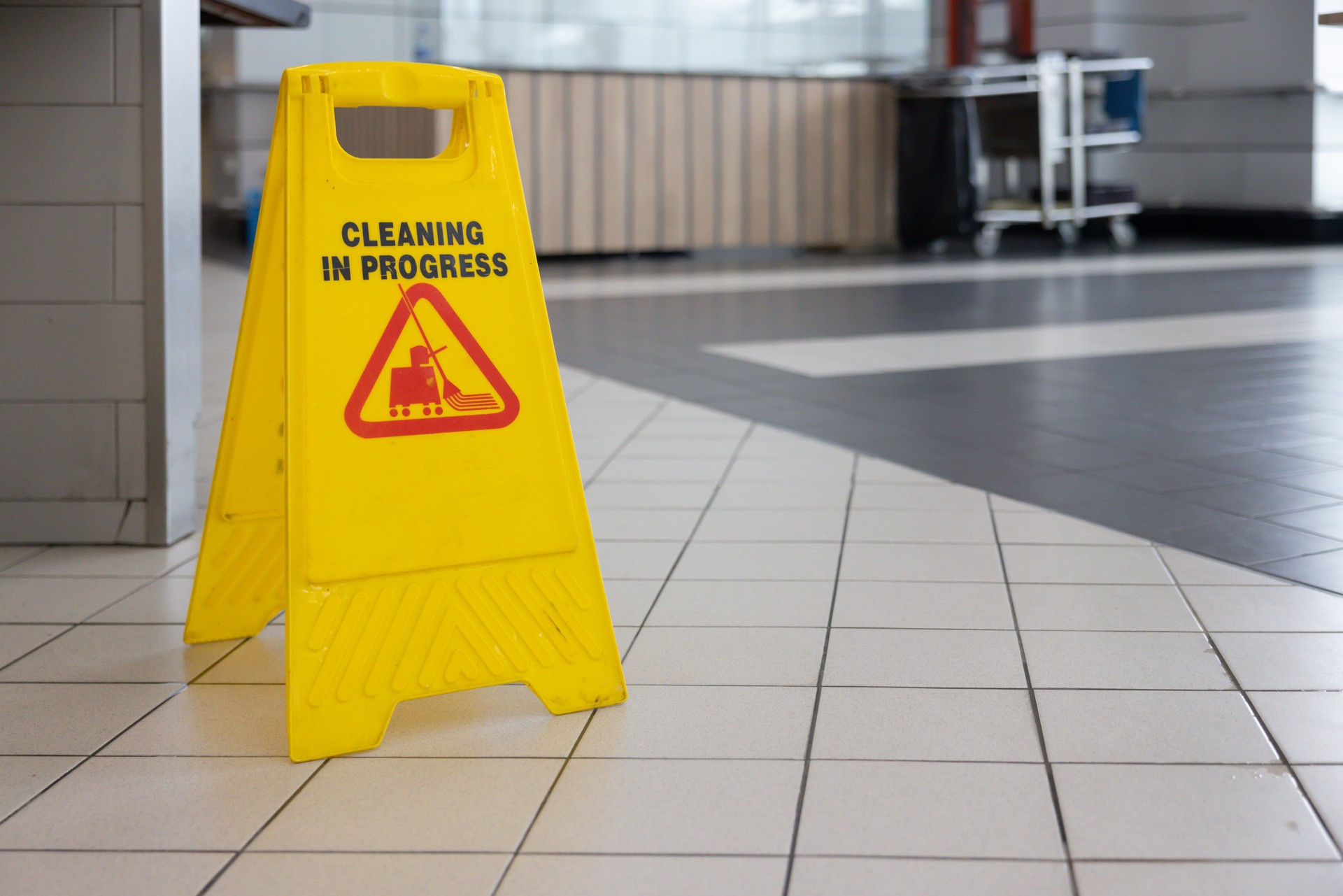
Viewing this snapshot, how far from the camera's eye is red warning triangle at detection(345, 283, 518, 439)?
1.81m

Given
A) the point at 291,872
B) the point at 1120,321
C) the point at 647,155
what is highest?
the point at 647,155

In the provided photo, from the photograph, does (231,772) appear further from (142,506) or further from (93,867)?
(142,506)

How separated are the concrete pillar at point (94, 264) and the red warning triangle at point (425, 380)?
42.5 inches

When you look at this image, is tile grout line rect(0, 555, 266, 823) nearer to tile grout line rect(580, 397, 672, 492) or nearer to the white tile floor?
the white tile floor

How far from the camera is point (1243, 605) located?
229 centimetres

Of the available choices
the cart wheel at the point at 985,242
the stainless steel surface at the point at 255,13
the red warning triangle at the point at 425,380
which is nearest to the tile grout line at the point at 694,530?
the red warning triangle at the point at 425,380

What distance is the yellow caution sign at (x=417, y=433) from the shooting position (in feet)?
5.86

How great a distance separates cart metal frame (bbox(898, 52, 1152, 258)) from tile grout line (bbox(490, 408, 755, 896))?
6.11 meters

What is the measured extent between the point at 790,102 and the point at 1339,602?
806 centimetres

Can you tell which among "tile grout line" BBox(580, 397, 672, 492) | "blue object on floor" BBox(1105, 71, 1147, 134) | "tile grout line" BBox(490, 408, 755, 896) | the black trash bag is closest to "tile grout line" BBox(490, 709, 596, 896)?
"tile grout line" BBox(490, 408, 755, 896)

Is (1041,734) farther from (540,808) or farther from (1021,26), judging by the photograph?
(1021,26)

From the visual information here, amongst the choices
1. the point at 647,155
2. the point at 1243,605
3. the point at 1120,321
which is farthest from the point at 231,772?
the point at 647,155

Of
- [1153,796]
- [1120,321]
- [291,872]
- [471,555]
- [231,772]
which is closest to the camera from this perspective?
[291,872]

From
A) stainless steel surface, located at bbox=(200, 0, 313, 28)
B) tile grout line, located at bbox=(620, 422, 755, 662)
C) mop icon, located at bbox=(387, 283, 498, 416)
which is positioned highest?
stainless steel surface, located at bbox=(200, 0, 313, 28)
